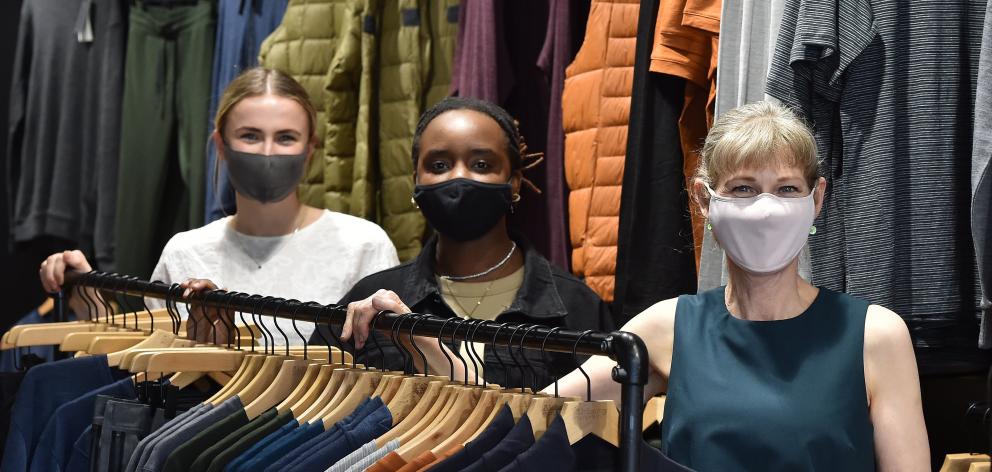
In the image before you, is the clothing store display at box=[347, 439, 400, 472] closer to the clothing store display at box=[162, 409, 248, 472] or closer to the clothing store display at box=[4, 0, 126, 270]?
the clothing store display at box=[162, 409, 248, 472]

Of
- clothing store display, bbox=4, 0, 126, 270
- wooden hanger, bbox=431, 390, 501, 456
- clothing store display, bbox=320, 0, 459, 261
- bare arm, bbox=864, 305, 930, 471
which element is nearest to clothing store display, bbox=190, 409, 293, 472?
wooden hanger, bbox=431, 390, 501, 456

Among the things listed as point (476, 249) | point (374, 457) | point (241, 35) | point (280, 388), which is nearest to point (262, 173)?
point (476, 249)

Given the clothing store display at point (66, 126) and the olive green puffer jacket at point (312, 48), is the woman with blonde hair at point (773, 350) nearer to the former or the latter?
the olive green puffer jacket at point (312, 48)

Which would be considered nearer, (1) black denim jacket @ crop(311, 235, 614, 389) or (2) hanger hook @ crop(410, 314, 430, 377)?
(2) hanger hook @ crop(410, 314, 430, 377)

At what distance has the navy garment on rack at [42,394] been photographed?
254cm

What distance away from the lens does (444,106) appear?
3174 mm

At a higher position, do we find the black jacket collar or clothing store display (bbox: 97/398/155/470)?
the black jacket collar

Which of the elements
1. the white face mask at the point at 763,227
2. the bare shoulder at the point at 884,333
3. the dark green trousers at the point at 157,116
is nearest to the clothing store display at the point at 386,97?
the dark green trousers at the point at 157,116

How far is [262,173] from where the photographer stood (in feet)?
11.2

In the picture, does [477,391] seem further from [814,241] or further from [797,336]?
[814,241]

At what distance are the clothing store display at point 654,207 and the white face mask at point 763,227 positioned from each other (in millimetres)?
905

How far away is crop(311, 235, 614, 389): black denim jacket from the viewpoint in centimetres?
288

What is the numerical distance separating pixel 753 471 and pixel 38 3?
388 cm

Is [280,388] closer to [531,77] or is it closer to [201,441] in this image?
[201,441]
